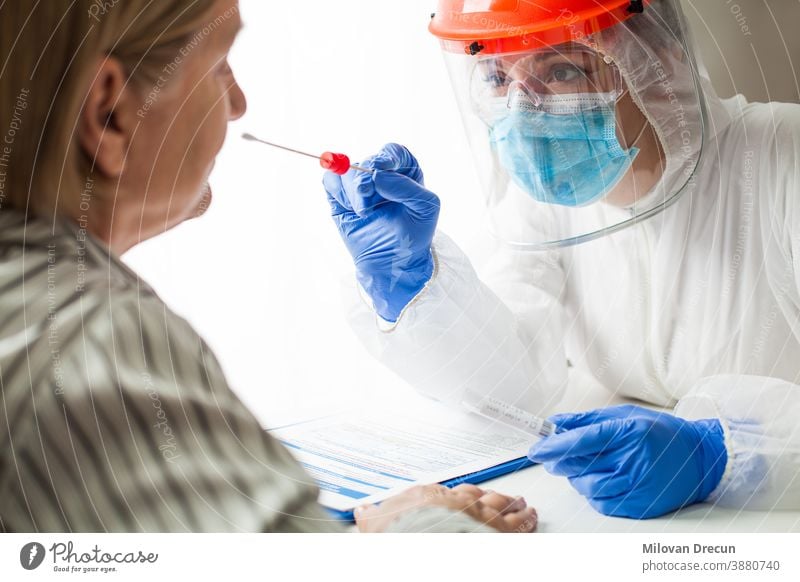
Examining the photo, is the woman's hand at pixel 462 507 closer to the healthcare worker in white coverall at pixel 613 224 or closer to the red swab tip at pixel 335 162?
the healthcare worker in white coverall at pixel 613 224

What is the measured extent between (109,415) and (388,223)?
0.46 metres

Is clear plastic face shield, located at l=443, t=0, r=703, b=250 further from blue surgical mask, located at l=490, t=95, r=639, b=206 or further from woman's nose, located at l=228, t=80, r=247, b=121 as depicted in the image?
woman's nose, located at l=228, t=80, r=247, b=121

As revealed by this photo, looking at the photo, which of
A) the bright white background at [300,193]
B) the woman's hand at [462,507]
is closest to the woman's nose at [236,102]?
the bright white background at [300,193]

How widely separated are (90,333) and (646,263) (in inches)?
31.7

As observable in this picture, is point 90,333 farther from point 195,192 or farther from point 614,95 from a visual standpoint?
point 614,95

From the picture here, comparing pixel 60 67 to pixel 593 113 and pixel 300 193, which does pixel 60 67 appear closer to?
pixel 300 193

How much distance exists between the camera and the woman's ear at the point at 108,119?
0.70 m

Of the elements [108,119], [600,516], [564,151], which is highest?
[108,119]

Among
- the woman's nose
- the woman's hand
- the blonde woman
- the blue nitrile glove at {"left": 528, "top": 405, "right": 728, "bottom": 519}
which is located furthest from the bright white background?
the blue nitrile glove at {"left": 528, "top": 405, "right": 728, "bottom": 519}

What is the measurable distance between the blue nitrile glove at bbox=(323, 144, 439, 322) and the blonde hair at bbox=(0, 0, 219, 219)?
0.31 metres

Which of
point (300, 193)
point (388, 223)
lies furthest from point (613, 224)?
point (300, 193)

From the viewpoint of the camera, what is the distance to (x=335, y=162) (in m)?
0.93

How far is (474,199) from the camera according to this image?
4.10 ft

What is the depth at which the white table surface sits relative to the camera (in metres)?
0.79
